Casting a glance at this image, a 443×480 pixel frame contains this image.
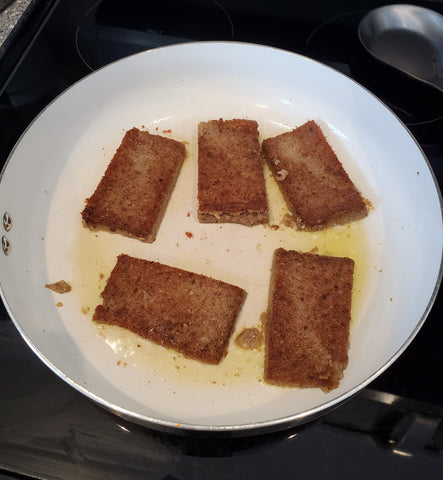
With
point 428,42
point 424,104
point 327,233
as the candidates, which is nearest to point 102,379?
point 327,233

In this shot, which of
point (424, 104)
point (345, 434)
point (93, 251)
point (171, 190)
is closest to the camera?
point (345, 434)

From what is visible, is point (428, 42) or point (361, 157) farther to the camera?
point (428, 42)

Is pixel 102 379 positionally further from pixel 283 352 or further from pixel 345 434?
pixel 345 434

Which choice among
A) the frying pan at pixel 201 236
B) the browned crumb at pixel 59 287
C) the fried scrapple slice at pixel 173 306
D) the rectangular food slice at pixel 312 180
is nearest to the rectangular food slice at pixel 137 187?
the frying pan at pixel 201 236

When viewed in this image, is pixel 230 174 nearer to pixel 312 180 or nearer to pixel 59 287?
pixel 312 180

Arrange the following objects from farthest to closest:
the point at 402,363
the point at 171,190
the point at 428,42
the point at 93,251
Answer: the point at 428,42 < the point at 171,190 < the point at 93,251 < the point at 402,363

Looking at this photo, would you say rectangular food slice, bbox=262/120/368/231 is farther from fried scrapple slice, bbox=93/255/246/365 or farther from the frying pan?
fried scrapple slice, bbox=93/255/246/365

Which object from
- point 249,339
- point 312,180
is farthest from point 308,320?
point 312,180
